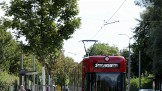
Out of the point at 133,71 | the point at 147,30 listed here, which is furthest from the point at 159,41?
the point at 133,71

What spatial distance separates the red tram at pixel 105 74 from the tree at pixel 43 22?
20.2ft

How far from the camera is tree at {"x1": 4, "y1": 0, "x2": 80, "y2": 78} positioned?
98.5ft

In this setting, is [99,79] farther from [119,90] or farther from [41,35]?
[41,35]

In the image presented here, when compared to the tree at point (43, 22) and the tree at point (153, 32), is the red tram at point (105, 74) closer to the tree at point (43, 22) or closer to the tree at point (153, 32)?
the tree at point (43, 22)

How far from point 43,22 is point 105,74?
24.6ft

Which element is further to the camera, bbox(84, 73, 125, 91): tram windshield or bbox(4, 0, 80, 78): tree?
bbox(4, 0, 80, 78): tree

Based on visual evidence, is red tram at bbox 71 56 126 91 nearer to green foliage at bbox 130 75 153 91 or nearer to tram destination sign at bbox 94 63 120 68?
tram destination sign at bbox 94 63 120 68

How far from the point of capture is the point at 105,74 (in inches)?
946

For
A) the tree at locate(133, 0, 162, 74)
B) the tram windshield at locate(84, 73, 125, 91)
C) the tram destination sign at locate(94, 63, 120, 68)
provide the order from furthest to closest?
the tree at locate(133, 0, 162, 74)
the tram destination sign at locate(94, 63, 120, 68)
the tram windshield at locate(84, 73, 125, 91)

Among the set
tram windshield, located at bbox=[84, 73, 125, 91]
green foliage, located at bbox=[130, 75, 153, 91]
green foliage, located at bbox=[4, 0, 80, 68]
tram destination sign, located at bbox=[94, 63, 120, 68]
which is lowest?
green foliage, located at bbox=[130, 75, 153, 91]

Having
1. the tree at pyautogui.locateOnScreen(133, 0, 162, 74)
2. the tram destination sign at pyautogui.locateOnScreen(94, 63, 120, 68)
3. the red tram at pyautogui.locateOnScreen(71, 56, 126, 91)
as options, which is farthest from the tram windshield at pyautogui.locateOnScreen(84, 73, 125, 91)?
the tree at pyautogui.locateOnScreen(133, 0, 162, 74)

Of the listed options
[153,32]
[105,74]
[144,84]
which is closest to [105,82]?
[105,74]

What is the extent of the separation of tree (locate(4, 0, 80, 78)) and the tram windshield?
Result: 670cm

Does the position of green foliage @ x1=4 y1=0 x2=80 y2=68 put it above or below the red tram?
above
